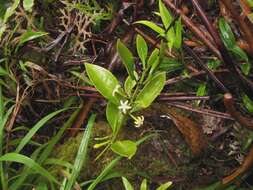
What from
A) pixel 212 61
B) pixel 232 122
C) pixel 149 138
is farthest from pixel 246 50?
pixel 149 138

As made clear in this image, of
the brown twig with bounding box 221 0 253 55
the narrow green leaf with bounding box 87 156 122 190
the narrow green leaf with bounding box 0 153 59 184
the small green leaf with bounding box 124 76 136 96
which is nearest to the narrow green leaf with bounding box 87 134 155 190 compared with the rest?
the narrow green leaf with bounding box 87 156 122 190

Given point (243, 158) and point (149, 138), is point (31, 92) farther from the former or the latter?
point (243, 158)

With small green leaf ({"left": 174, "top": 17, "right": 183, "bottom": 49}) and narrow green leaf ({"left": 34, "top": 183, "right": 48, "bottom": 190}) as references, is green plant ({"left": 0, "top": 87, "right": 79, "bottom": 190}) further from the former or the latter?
small green leaf ({"left": 174, "top": 17, "right": 183, "bottom": 49})

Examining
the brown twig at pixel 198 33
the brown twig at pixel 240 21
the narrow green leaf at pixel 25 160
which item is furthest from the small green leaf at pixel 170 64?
the narrow green leaf at pixel 25 160

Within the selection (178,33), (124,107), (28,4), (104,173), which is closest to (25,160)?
(104,173)

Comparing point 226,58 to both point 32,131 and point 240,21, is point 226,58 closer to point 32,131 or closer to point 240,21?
point 240,21

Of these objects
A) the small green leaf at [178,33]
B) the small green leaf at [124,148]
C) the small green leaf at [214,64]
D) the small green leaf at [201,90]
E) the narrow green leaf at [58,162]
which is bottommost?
the narrow green leaf at [58,162]

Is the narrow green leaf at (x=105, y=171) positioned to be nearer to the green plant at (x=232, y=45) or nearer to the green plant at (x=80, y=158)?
the green plant at (x=80, y=158)
